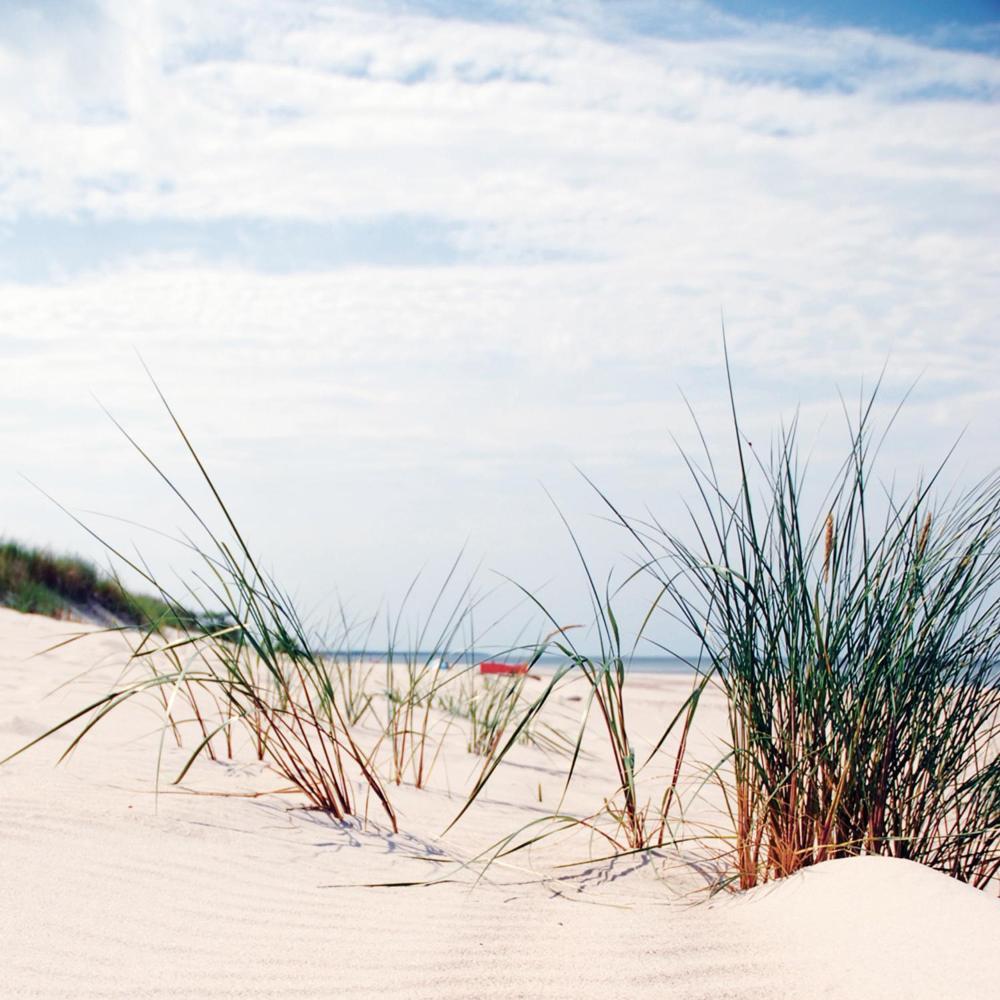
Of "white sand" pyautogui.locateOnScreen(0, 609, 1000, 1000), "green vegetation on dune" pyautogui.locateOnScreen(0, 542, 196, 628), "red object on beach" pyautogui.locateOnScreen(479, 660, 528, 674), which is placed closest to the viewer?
"white sand" pyautogui.locateOnScreen(0, 609, 1000, 1000)

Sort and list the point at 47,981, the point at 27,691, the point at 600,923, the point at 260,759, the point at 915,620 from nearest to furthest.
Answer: the point at 47,981 → the point at 600,923 → the point at 915,620 → the point at 260,759 → the point at 27,691

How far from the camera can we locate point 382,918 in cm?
200

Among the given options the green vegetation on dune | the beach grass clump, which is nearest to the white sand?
the beach grass clump

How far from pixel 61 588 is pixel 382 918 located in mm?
8919

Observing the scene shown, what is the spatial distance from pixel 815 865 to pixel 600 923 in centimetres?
47

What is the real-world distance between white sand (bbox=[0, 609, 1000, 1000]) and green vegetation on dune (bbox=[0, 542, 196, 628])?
266 inches

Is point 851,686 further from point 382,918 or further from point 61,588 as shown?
point 61,588

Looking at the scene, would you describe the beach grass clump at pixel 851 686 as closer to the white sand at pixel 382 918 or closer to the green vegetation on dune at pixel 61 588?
the white sand at pixel 382 918

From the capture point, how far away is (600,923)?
6.67 ft

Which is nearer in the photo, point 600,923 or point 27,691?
point 600,923

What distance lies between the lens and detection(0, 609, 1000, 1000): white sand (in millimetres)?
1663

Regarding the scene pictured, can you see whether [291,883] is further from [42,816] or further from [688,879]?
[688,879]

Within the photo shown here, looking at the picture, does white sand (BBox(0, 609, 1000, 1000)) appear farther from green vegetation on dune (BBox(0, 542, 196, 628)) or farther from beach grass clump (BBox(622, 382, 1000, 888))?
green vegetation on dune (BBox(0, 542, 196, 628))

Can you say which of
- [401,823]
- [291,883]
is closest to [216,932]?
[291,883]
